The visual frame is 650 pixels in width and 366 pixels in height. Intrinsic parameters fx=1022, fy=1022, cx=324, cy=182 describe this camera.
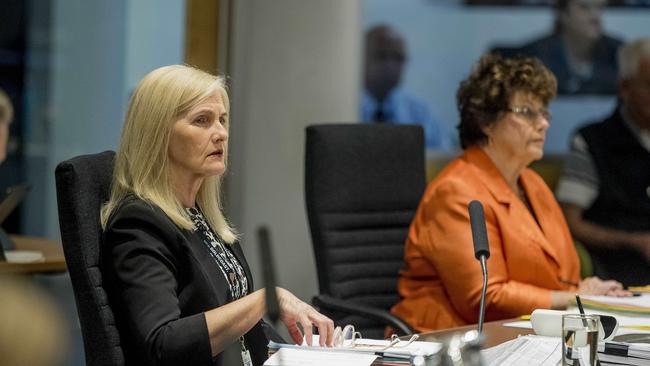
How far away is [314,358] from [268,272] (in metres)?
0.54

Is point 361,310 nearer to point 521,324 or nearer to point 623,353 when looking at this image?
point 521,324

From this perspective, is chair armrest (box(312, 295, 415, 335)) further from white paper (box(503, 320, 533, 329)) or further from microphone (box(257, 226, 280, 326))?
microphone (box(257, 226, 280, 326))

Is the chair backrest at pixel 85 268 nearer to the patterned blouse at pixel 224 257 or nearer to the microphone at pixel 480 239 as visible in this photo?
the patterned blouse at pixel 224 257

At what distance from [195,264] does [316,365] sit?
15.7 inches

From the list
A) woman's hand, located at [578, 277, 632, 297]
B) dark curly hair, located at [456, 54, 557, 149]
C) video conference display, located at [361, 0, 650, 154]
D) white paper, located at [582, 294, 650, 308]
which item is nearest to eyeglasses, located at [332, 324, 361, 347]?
white paper, located at [582, 294, 650, 308]

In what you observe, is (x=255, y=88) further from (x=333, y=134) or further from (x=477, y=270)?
(x=477, y=270)

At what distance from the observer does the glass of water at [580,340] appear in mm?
1765

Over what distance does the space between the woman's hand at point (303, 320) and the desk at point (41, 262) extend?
4.24 feet

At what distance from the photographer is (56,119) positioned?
4.07 m

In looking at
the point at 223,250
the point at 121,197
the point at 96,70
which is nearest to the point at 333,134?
the point at 223,250

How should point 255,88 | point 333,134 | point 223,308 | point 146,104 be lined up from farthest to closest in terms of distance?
point 255,88 → point 333,134 → point 146,104 → point 223,308

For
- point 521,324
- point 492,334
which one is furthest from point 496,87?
point 492,334

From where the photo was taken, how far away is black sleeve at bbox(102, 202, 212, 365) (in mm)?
1834

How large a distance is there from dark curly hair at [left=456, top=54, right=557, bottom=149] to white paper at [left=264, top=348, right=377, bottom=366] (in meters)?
1.46
